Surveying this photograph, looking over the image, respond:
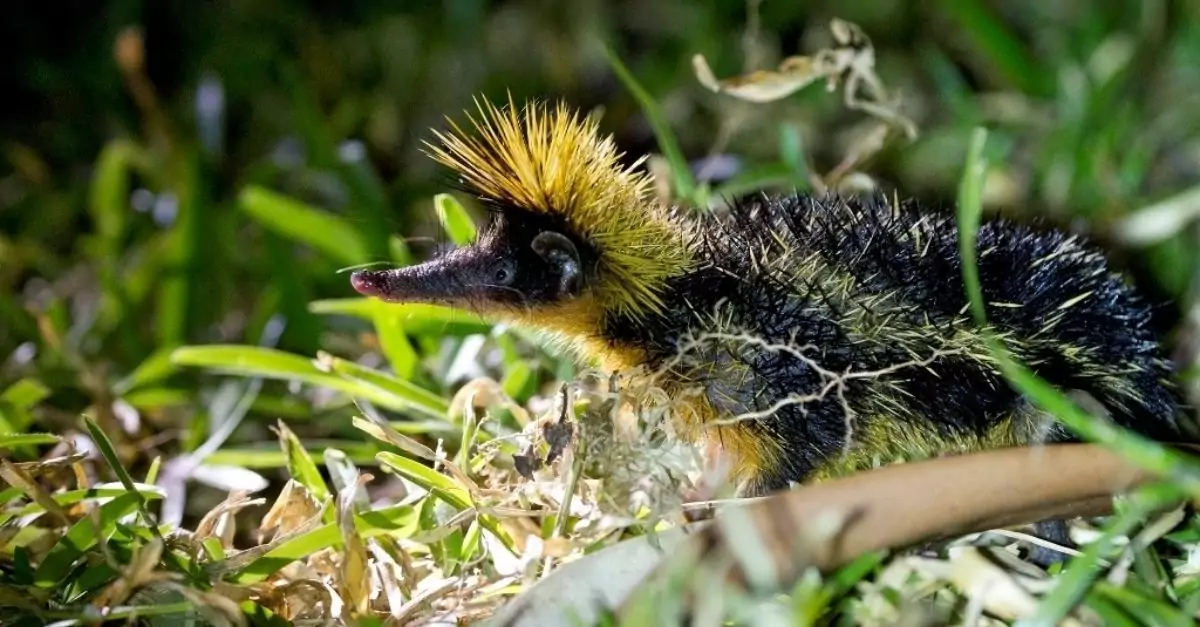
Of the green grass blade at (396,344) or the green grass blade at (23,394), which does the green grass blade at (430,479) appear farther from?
the green grass blade at (23,394)

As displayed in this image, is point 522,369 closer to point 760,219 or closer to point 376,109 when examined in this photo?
point 760,219

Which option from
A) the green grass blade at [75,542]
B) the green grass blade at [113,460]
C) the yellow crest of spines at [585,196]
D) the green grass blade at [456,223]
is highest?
the yellow crest of spines at [585,196]

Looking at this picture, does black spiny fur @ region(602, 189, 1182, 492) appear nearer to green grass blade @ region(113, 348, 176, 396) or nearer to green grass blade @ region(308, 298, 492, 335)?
green grass blade @ region(308, 298, 492, 335)

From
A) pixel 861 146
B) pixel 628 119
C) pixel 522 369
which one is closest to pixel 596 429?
pixel 522 369

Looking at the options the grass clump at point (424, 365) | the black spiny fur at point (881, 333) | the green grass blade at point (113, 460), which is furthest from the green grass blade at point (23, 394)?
the black spiny fur at point (881, 333)

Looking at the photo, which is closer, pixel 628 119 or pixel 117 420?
pixel 117 420

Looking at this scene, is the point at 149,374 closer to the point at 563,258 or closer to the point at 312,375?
the point at 312,375
